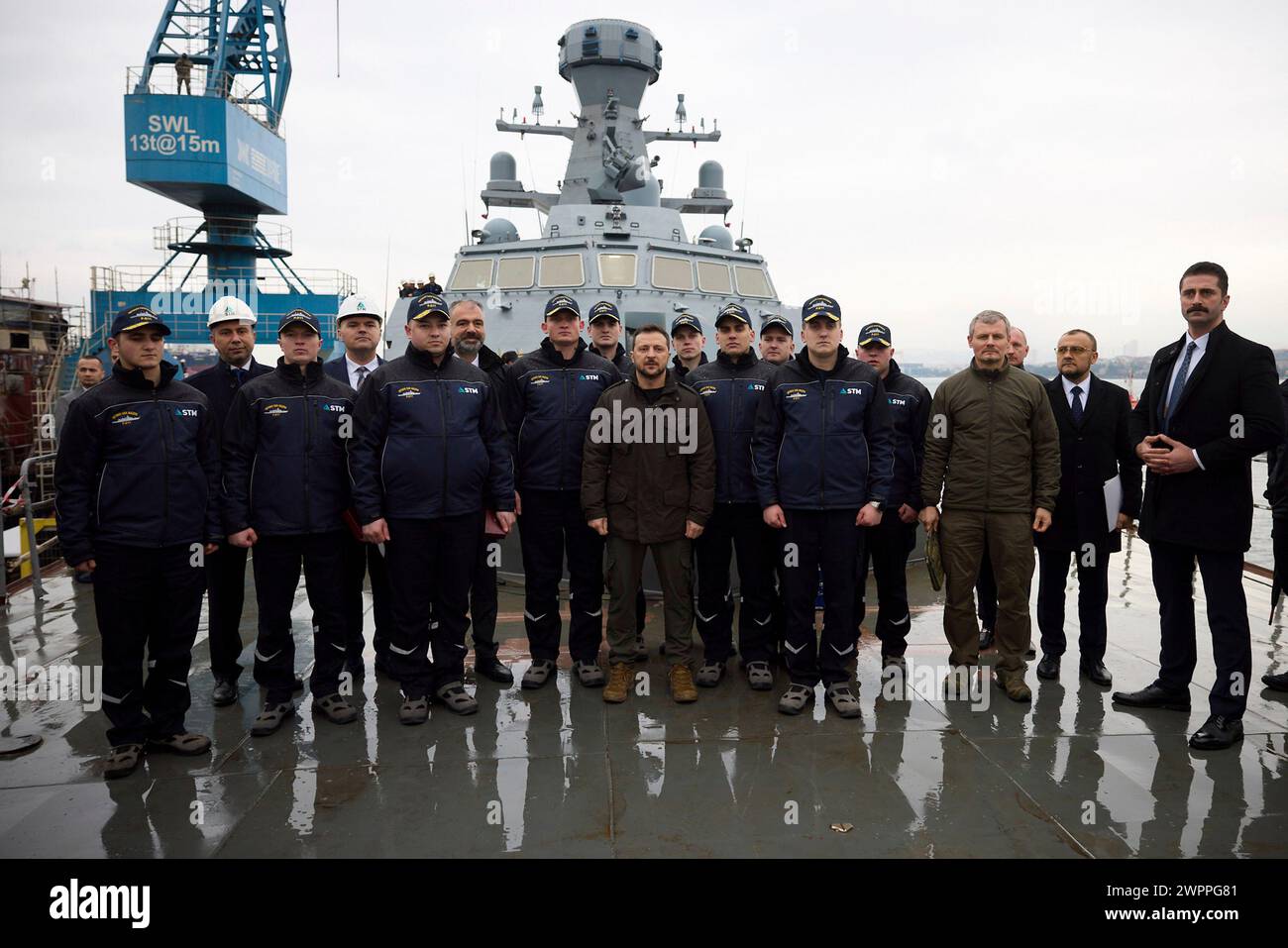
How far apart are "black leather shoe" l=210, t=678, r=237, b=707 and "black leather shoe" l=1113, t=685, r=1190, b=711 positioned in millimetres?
5275

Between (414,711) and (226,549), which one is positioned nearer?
(414,711)

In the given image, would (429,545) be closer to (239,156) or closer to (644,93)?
(644,93)

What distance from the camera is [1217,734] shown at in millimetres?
4062

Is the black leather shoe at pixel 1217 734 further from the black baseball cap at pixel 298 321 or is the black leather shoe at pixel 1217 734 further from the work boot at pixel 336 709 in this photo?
the black baseball cap at pixel 298 321

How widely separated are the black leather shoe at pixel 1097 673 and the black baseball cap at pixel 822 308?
2817 mm

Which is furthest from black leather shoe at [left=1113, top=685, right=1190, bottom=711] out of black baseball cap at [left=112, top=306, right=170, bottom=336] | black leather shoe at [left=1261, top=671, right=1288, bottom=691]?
black baseball cap at [left=112, top=306, right=170, bottom=336]

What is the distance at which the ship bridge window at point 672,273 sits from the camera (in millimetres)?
10742

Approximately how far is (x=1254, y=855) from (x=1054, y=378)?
3.14 meters

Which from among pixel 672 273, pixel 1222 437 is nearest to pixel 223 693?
pixel 1222 437

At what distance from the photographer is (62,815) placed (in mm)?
3492

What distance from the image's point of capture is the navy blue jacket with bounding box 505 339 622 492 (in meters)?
5.00

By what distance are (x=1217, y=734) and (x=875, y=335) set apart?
2.90 m

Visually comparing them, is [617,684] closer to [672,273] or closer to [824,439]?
[824,439]
